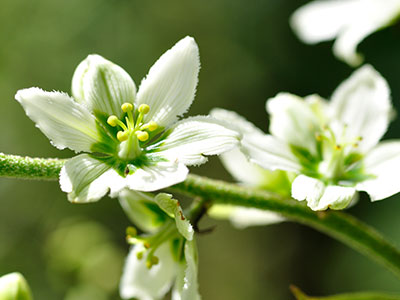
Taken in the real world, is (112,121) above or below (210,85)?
above

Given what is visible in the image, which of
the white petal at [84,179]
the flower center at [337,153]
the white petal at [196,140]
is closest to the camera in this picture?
the white petal at [84,179]

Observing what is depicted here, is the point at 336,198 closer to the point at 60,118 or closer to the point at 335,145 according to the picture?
the point at 335,145

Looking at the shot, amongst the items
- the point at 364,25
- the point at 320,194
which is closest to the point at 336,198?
the point at 320,194

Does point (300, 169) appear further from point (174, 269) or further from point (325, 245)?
point (325, 245)

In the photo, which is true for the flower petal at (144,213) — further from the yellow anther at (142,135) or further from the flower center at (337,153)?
the flower center at (337,153)

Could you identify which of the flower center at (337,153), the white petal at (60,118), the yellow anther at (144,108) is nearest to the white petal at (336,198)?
the flower center at (337,153)

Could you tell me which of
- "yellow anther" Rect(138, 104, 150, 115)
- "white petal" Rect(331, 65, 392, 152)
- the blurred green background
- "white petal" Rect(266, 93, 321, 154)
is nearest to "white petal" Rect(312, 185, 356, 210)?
"white petal" Rect(266, 93, 321, 154)

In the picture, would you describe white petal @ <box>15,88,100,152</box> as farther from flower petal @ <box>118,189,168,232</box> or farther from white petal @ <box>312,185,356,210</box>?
white petal @ <box>312,185,356,210</box>
